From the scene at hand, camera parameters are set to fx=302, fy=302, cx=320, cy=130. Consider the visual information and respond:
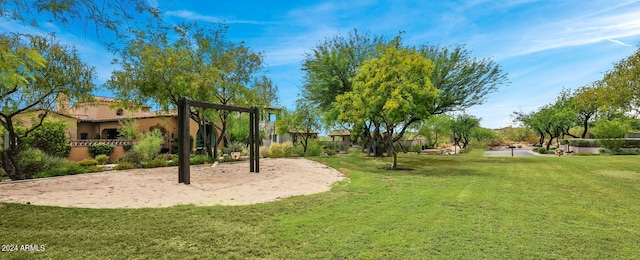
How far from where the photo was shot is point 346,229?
4227 mm

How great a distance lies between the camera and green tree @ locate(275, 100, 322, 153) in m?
23.9

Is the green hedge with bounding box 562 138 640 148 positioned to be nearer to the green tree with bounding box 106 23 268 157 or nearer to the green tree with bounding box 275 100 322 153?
the green tree with bounding box 275 100 322 153

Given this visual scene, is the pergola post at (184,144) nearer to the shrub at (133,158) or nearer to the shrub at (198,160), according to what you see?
the shrub at (198,160)

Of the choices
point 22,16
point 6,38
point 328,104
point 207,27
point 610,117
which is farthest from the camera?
point 610,117

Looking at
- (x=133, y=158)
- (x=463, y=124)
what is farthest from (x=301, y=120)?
(x=463, y=124)

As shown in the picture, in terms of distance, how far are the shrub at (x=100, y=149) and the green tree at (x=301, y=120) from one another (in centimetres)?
1176

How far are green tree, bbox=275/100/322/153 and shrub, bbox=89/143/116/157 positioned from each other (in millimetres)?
11758

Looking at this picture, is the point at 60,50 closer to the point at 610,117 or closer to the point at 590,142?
the point at 590,142

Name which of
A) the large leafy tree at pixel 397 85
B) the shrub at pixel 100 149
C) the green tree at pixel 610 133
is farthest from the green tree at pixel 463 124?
the shrub at pixel 100 149

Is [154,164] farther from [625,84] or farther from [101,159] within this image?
[625,84]

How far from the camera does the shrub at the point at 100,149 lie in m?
16.8

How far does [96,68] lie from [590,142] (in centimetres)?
3544

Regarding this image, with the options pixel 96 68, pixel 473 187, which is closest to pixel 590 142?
pixel 473 187

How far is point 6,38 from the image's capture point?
5395mm
